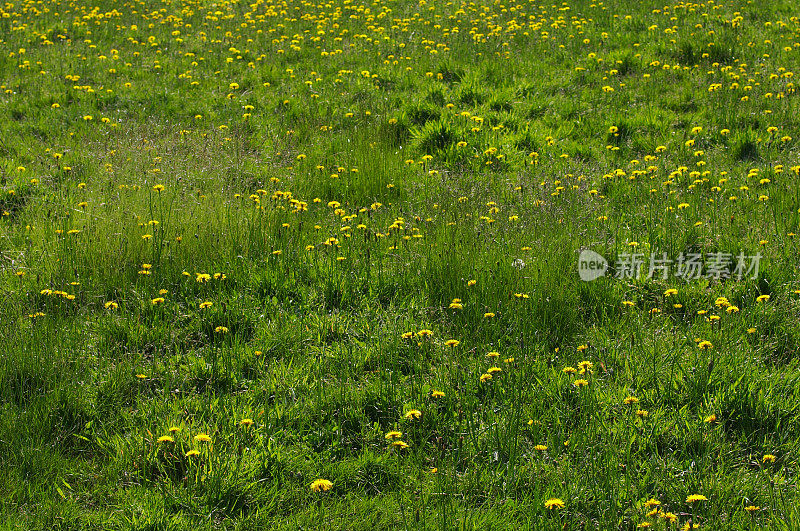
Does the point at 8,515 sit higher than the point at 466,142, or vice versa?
the point at 466,142

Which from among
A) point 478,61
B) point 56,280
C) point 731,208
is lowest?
point 56,280

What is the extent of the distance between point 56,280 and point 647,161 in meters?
4.94

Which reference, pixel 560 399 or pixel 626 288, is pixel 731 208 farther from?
pixel 560 399

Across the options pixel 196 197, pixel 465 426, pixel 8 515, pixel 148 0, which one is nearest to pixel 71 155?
pixel 196 197

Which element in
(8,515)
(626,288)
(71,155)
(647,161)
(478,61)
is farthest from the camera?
(478,61)

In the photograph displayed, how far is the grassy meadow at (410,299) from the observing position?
125 inches

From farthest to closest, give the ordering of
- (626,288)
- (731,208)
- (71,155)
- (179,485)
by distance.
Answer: (71,155), (731,208), (626,288), (179,485)

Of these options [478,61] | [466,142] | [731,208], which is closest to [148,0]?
[478,61]

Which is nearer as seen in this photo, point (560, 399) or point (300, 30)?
point (560, 399)

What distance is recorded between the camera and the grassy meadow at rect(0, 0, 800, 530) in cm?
318

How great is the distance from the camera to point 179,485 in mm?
3172

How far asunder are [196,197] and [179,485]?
3.11 meters

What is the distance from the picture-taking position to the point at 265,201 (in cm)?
566

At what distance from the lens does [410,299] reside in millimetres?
4578
